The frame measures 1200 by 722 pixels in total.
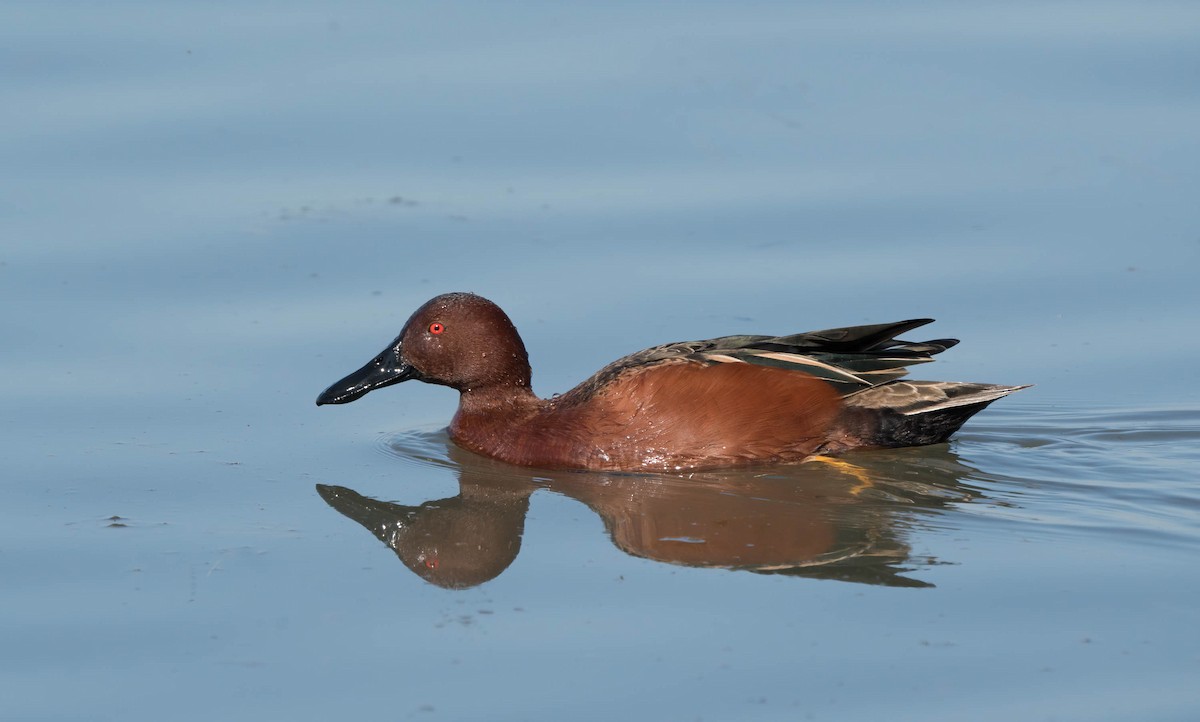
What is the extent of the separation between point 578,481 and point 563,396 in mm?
727

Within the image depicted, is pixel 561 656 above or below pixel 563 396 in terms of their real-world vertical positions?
below

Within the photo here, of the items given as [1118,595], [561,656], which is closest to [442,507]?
[561,656]

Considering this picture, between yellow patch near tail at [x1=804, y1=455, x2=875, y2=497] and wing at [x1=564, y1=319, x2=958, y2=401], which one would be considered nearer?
yellow patch near tail at [x1=804, y1=455, x2=875, y2=497]

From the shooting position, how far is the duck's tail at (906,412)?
8234 millimetres

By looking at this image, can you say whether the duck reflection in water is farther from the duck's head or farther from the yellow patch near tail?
the duck's head

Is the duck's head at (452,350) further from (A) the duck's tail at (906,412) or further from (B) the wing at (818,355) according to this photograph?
(A) the duck's tail at (906,412)

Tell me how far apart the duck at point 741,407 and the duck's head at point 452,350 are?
19 centimetres

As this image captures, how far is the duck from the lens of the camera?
8195mm

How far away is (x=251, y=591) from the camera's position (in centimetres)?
648

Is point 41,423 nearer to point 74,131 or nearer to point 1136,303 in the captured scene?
point 74,131

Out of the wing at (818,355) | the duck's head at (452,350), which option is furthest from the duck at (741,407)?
the duck's head at (452,350)

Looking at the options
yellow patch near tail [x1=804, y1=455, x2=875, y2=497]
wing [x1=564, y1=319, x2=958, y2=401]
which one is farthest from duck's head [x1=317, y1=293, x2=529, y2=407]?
yellow patch near tail [x1=804, y1=455, x2=875, y2=497]

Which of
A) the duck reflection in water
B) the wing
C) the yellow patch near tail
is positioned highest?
the wing

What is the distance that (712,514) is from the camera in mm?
7441
